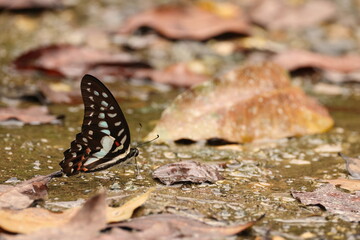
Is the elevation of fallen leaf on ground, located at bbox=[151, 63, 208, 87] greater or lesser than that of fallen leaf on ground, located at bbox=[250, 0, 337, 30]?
lesser

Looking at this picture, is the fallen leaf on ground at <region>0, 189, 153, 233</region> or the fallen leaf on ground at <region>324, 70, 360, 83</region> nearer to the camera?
the fallen leaf on ground at <region>0, 189, 153, 233</region>

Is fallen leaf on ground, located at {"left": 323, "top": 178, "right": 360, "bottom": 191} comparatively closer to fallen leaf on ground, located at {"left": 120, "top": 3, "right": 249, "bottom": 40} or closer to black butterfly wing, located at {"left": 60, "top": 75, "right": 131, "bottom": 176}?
black butterfly wing, located at {"left": 60, "top": 75, "right": 131, "bottom": 176}

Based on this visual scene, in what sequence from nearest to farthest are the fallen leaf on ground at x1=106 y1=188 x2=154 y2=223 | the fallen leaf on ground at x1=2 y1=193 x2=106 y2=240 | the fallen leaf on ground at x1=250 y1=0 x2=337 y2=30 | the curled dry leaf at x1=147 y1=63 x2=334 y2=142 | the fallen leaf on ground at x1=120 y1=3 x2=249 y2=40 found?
the fallen leaf on ground at x1=2 y1=193 x2=106 y2=240, the fallen leaf on ground at x1=106 y1=188 x2=154 y2=223, the curled dry leaf at x1=147 y1=63 x2=334 y2=142, the fallen leaf on ground at x1=120 y1=3 x2=249 y2=40, the fallen leaf on ground at x1=250 y1=0 x2=337 y2=30

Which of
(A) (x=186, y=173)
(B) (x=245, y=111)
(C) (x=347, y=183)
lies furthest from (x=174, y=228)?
(B) (x=245, y=111)

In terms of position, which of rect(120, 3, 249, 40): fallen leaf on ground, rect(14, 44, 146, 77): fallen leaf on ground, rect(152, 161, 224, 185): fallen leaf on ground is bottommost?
rect(152, 161, 224, 185): fallen leaf on ground

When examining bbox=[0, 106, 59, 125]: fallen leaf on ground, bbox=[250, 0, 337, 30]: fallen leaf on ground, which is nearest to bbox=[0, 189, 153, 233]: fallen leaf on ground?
bbox=[0, 106, 59, 125]: fallen leaf on ground

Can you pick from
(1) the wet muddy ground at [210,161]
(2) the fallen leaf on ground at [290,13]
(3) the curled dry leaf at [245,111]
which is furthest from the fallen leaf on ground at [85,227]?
(2) the fallen leaf on ground at [290,13]

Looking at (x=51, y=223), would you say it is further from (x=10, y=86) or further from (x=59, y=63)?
(x=59, y=63)
